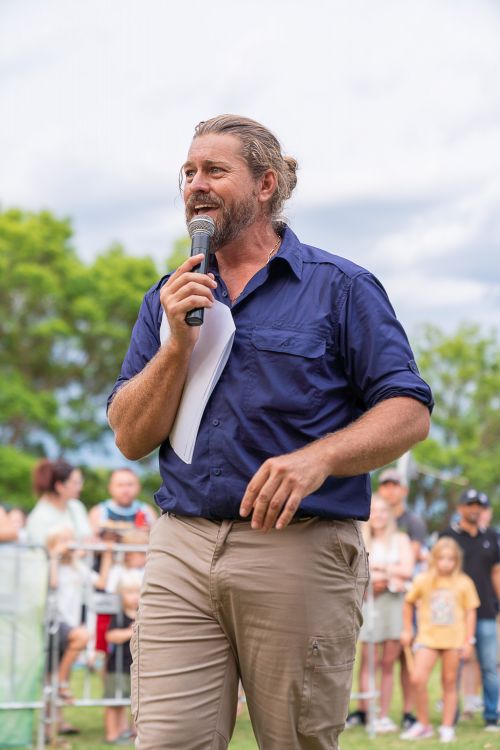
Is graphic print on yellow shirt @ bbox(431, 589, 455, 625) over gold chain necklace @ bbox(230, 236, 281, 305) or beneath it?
beneath

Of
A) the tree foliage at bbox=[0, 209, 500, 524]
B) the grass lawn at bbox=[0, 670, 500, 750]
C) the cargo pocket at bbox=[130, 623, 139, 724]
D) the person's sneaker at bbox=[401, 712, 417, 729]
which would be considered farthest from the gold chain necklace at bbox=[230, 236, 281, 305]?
the tree foliage at bbox=[0, 209, 500, 524]

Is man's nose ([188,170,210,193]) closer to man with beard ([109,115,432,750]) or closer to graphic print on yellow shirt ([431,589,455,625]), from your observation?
man with beard ([109,115,432,750])

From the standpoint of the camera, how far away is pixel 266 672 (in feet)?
10.8

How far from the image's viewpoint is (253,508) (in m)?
3.13

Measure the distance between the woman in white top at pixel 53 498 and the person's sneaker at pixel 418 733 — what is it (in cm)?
296

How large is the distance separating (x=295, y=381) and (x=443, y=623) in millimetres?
6497

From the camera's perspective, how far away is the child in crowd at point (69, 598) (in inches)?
339

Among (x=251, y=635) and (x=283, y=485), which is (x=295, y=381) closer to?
(x=283, y=485)

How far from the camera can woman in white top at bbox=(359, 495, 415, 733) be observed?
9.66m

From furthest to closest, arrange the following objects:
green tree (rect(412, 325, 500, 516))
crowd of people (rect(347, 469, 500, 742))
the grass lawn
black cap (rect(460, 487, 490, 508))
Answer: green tree (rect(412, 325, 500, 516))
black cap (rect(460, 487, 490, 508))
crowd of people (rect(347, 469, 500, 742))
the grass lawn

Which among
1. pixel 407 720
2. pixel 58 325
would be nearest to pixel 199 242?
pixel 407 720

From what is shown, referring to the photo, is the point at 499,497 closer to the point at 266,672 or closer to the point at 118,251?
the point at 118,251

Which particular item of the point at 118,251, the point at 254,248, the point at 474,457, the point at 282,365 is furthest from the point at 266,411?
the point at 474,457

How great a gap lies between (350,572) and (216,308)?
2.87 ft
